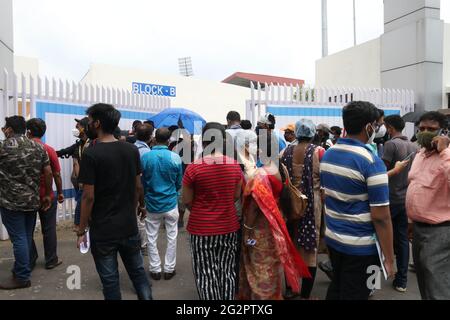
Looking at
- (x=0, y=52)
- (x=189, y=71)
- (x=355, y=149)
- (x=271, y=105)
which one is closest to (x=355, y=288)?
(x=355, y=149)

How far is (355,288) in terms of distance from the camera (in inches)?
99.9

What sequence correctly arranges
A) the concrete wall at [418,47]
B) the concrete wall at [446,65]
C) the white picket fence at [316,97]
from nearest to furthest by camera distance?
1. the white picket fence at [316,97]
2. the concrete wall at [418,47]
3. the concrete wall at [446,65]

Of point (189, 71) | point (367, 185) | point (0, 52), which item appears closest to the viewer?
point (367, 185)

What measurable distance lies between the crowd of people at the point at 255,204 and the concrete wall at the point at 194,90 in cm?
1564

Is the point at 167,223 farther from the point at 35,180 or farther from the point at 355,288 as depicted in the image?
the point at 355,288

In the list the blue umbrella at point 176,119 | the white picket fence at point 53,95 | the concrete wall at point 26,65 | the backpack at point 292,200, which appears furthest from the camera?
the concrete wall at point 26,65

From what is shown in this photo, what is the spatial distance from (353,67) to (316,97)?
607 centimetres

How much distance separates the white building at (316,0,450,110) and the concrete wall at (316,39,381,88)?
0.04 meters

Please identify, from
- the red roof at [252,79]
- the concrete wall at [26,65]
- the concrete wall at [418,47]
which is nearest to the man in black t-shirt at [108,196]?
the concrete wall at [418,47]

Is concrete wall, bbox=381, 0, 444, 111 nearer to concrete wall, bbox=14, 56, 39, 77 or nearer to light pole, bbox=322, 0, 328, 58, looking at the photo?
light pole, bbox=322, 0, 328, 58

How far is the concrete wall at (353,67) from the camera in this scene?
12.8m

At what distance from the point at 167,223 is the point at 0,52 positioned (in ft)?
16.0

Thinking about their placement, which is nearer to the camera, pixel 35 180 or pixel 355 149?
pixel 355 149

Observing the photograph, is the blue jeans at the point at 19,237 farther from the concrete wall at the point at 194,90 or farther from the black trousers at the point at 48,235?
the concrete wall at the point at 194,90
